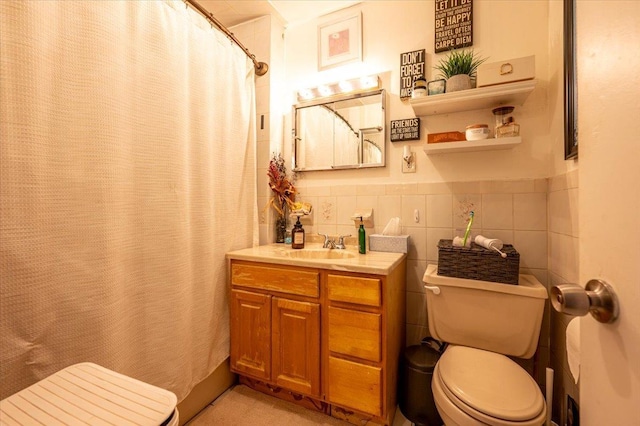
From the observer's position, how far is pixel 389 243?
159 centimetres

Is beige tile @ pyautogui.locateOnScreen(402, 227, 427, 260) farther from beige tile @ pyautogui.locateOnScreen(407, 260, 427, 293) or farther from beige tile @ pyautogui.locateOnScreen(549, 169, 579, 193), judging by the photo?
beige tile @ pyautogui.locateOnScreen(549, 169, 579, 193)

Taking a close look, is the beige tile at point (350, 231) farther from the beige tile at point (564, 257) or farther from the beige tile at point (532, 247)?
the beige tile at point (564, 257)

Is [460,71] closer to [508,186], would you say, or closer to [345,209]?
[508,186]

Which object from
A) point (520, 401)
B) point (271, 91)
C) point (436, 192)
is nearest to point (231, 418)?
point (520, 401)

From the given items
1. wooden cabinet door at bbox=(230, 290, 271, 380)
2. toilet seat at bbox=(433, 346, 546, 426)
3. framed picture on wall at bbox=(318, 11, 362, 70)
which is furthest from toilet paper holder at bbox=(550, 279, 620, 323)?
framed picture on wall at bbox=(318, 11, 362, 70)

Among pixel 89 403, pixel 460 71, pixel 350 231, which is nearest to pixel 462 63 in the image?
pixel 460 71

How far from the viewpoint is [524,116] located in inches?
56.1

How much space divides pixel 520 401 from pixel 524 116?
1.35 metres

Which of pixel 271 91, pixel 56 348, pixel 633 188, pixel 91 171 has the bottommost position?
pixel 56 348

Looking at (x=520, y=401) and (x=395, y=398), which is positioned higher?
(x=520, y=401)

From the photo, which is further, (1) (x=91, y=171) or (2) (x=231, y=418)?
(2) (x=231, y=418)

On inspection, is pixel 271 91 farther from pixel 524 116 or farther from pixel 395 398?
pixel 395 398

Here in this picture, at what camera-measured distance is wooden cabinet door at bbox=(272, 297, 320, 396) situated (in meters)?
1.32

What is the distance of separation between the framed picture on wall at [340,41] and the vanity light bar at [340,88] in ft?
0.58
